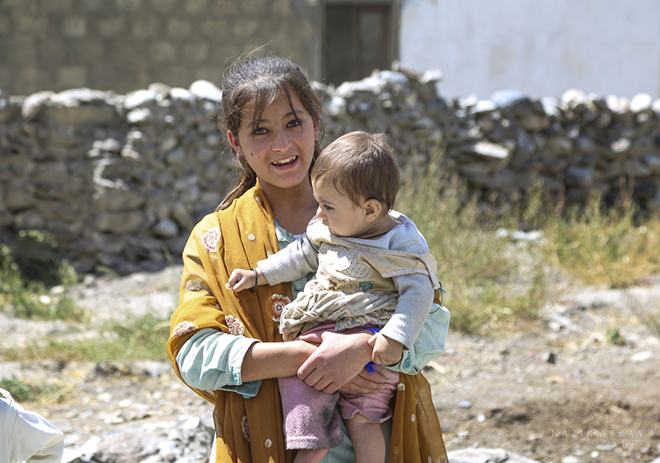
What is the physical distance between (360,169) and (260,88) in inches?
14.9

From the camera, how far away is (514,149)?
7.79 m

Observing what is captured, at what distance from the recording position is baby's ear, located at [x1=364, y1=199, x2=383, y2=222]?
1.52 meters

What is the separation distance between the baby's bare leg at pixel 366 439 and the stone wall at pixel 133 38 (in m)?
7.24

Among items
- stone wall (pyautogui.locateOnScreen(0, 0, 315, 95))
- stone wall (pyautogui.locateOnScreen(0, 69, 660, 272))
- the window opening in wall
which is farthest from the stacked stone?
the window opening in wall

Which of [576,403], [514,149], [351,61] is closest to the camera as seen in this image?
[576,403]

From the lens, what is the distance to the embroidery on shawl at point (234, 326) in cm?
159

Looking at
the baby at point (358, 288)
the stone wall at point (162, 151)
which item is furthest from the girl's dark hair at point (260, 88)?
the stone wall at point (162, 151)

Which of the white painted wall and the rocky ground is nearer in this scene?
the rocky ground

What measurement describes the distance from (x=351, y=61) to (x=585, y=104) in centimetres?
445

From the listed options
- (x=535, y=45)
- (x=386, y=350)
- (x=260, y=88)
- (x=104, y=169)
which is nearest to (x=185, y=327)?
(x=386, y=350)

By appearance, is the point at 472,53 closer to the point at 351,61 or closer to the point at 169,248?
the point at 351,61

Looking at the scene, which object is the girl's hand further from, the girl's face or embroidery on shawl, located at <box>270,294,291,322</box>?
the girl's face

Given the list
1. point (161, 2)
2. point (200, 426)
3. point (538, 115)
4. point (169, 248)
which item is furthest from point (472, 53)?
point (200, 426)

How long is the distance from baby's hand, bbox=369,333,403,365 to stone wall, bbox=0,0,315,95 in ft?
23.8
